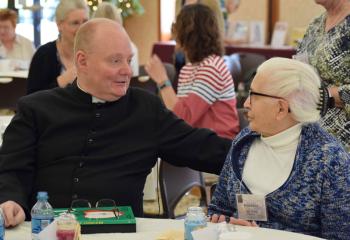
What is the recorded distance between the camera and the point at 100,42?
302 centimetres

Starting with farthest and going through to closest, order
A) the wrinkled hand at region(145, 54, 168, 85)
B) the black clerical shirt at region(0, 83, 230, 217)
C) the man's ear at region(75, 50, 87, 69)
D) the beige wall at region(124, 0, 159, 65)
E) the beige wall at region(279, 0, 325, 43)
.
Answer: the beige wall at region(124, 0, 159, 65) < the beige wall at region(279, 0, 325, 43) < the wrinkled hand at region(145, 54, 168, 85) < the man's ear at region(75, 50, 87, 69) < the black clerical shirt at region(0, 83, 230, 217)

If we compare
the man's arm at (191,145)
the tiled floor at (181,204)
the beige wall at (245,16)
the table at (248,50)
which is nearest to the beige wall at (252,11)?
the beige wall at (245,16)

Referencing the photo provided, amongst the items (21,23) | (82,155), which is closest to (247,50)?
(21,23)

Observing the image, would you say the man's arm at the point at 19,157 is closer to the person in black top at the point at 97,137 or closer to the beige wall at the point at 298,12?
the person in black top at the point at 97,137

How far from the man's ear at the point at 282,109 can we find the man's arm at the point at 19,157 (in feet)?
3.22

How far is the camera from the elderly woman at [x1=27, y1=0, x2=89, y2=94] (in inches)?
185

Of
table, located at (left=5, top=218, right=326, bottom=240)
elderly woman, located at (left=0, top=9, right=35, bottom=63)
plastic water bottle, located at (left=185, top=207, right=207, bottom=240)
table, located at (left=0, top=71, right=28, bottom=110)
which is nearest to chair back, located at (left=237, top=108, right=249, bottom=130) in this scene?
table, located at (left=5, top=218, right=326, bottom=240)

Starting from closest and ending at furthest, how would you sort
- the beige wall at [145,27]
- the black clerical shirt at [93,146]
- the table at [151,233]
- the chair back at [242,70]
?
1. the table at [151,233]
2. the black clerical shirt at [93,146]
3. the chair back at [242,70]
4. the beige wall at [145,27]

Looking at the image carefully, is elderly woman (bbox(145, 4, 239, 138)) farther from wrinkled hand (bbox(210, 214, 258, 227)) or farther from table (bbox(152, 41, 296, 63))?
table (bbox(152, 41, 296, 63))

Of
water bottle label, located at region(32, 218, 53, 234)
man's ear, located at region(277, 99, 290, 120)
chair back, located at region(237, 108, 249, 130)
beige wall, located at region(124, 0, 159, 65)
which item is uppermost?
man's ear, located at region(277, 99, 290, 120)

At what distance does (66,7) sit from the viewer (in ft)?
16.0

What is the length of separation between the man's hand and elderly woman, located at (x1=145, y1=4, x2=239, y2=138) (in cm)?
231

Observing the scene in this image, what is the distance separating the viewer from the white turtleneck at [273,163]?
9.04 feet

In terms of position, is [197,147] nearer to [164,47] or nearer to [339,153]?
[339,153]
